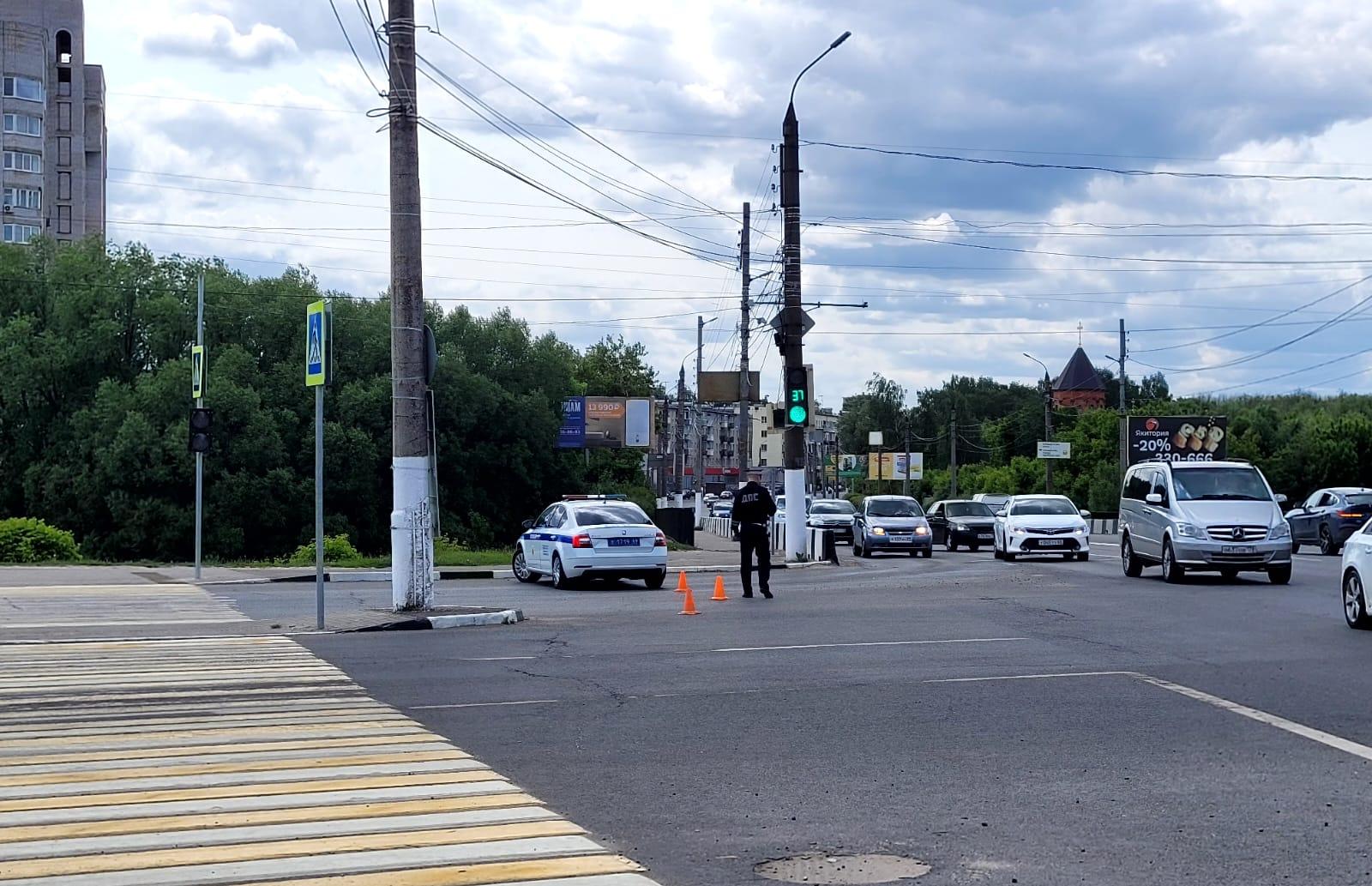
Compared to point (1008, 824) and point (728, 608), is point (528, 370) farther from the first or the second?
point (1008, 824)

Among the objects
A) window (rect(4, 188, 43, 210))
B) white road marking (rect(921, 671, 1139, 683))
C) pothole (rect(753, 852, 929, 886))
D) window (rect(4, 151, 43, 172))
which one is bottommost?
pothole (rect(753, 852, 929, 886))

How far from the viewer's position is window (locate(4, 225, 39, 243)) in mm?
96312

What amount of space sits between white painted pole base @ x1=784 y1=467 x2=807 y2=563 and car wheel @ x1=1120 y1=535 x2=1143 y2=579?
7.13m

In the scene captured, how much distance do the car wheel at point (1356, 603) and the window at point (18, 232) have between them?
3726 inches

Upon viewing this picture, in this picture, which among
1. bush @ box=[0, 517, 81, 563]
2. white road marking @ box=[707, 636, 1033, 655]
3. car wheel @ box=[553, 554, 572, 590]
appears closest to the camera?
white road marking @ box=[707, 636, 1033, 655]

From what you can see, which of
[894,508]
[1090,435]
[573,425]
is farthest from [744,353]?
[1090,435]

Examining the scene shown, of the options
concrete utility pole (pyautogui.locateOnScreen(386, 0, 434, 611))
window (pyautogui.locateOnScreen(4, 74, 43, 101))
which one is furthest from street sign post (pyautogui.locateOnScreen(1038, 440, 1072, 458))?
window (pyautogui.locateOnScreen(4, 74, 43, 101))

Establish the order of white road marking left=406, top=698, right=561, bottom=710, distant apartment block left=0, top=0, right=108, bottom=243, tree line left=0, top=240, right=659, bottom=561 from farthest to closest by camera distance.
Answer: distant apartment block left=0, top=0, right=108, bottom=243
tree line left=0, top=240, right=659, bottom=561
white road marking left=406, top=698, right=561, bottom=710

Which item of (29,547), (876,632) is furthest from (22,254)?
(876,632)

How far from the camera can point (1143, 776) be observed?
8.12 metres

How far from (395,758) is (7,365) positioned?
181 ft

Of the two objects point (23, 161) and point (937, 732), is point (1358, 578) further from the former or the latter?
point (23, 161)

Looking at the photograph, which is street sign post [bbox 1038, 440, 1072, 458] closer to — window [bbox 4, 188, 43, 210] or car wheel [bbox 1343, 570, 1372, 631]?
car wheel [bbox 1343, 570, 1372, 631]

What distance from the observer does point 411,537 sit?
58.6 ft
